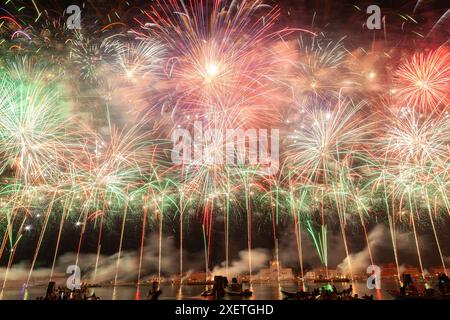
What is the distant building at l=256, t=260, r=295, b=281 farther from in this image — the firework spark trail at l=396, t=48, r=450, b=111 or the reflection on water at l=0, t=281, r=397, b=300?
the firework spark trail at l=396, t=48, r=450, b=111

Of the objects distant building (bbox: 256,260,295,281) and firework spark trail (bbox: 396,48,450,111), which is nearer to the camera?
firework spark trail (bbox: 396,48,450,111)

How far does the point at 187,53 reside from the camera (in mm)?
18078

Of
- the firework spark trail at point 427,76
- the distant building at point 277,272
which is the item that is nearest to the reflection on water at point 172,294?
the distant building at point 277,272

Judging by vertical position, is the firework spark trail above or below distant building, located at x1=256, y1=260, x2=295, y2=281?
above

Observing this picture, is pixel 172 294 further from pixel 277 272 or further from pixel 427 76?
pixel 427 76

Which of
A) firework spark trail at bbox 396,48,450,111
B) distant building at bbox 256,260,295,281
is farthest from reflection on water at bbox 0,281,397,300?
firework spark trail at bbox 396,48,450,111

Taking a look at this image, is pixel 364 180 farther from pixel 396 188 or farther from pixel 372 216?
pixel 372 216

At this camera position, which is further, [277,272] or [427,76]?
[277,272]

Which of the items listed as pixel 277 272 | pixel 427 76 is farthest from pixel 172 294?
pixel 427 76

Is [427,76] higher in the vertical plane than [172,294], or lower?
higher
